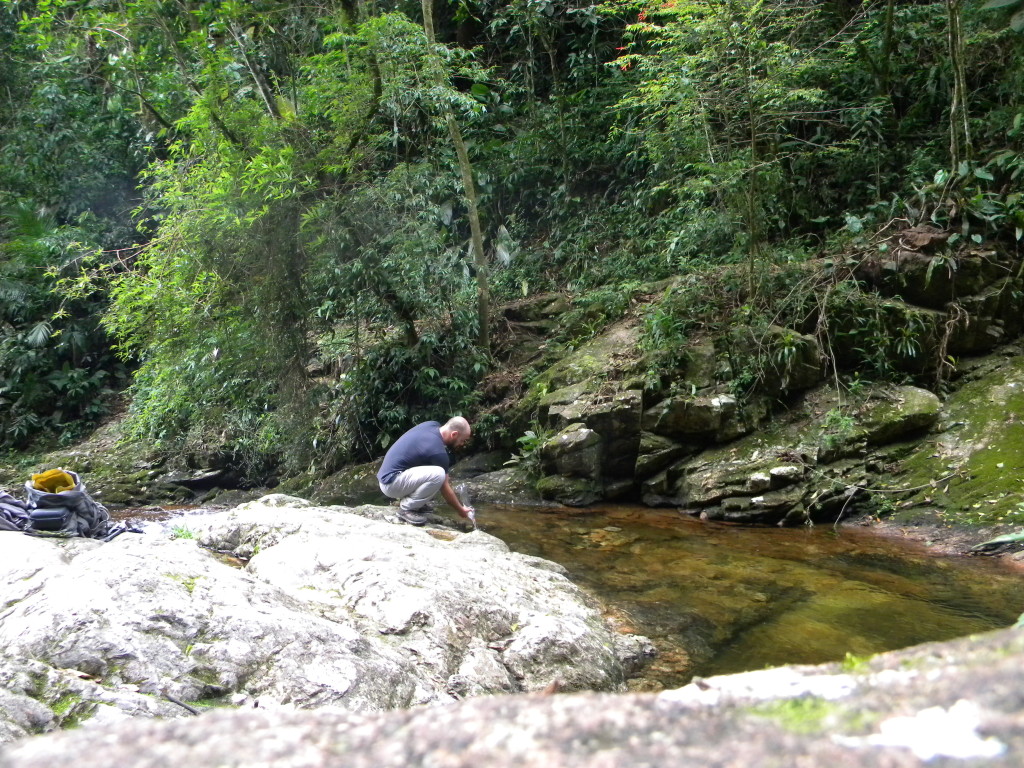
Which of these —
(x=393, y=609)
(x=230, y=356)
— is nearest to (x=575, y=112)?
(x=230, y=356)

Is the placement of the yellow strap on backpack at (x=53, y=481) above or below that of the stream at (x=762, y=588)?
above

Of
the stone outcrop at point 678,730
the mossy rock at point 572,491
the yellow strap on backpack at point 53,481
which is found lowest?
the mossy rock at point 572,491

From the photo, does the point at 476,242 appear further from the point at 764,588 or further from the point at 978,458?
the point at 764,588

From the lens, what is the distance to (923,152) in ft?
30.0

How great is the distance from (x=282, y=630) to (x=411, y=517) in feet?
12.2

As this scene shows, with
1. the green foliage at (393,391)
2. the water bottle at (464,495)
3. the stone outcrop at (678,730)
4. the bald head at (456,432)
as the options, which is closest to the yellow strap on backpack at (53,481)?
the bald head at (456,432)

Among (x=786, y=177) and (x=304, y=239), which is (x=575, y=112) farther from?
(x=304, y=239)

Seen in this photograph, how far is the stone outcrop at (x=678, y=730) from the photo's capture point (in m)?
0.96

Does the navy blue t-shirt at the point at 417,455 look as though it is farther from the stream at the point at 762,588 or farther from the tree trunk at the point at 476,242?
the tree trunk at the point at 476,242

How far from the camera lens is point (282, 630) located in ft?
10.2

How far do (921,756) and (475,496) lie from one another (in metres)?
8.20

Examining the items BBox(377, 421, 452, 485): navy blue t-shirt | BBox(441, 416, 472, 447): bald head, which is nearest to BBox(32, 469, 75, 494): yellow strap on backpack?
BBox(377, 421, 452, 485): navy blue t-shirt

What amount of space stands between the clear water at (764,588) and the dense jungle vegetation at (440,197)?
2.40 metres

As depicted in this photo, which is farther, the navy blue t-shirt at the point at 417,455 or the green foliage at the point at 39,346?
the green foliage at the point at 39,346
